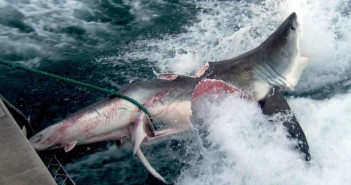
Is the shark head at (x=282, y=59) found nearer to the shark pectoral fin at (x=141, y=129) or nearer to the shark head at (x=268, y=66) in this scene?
the shark head at (x=268, y=66)

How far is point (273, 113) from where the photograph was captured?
4078 mm

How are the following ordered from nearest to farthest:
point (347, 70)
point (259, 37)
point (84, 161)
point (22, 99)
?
1. point (84, 161)
2. point (22, 99)
3. point (347, 70)
4. point (259, 37)

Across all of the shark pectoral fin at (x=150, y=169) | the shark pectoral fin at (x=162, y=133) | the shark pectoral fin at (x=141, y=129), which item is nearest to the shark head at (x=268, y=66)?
the shark pectoral fin at (x=162, y=133)

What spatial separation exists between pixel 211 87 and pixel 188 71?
4.25 feet

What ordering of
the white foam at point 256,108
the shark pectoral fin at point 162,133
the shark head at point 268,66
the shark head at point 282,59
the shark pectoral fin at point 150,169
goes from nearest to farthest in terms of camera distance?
the shark pectoral fin at point 150,169 < the shark pectoral fin at point 162,133 < the white foam at point 256,108 < the shark head at point 268,66 < the shark head at point 282,59

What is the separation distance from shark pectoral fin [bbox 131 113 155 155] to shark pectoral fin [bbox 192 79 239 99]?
51cm

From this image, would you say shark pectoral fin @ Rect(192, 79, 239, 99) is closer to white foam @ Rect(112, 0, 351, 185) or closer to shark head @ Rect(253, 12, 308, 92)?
white foam @ Rect(112, 0, 351, 185)

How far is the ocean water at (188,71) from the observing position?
3822 mm

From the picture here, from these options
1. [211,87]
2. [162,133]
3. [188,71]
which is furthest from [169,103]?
[188,71]

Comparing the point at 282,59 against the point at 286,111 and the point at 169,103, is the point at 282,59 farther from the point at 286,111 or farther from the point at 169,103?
the point at 169,103

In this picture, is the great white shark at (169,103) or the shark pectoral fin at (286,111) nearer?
the great white shark at (169,103)

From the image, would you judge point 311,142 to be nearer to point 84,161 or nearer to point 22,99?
point 84,161

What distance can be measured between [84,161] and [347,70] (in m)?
3.36

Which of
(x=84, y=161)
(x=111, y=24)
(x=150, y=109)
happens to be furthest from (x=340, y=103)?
(x=111, y=24)
